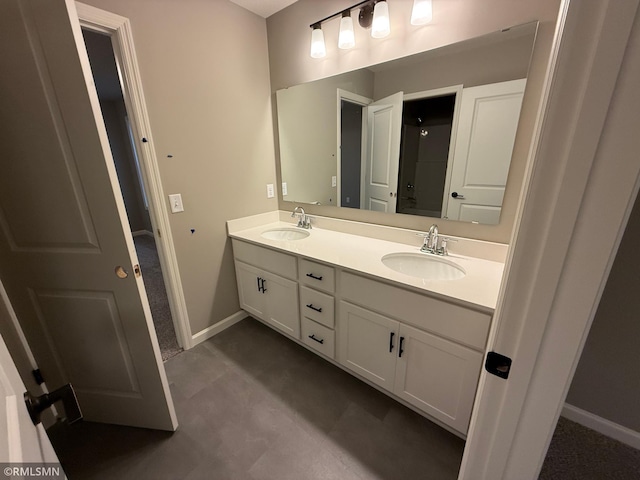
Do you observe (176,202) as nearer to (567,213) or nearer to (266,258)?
(266,258)

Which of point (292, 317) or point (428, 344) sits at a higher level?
point (428, 344)

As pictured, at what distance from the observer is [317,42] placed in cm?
172

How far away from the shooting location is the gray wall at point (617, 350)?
1102mm

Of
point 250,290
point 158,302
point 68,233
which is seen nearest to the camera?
point 68,233

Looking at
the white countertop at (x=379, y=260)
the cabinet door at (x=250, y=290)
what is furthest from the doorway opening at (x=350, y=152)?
the cabinet door at (x=250, y=290)

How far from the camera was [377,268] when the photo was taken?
1359 mm

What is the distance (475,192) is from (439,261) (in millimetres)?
425

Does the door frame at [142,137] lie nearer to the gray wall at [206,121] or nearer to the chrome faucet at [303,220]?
the gray wall at [206,121]

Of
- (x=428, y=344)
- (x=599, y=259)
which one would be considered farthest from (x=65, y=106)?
(x=428, y=344)

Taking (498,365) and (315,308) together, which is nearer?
(498,365)

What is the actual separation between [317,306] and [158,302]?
187 cm

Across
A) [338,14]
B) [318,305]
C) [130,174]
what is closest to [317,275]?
[318,305]

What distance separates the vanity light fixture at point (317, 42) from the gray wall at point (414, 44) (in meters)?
0.06

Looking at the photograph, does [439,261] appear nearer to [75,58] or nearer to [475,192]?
[475,192]
